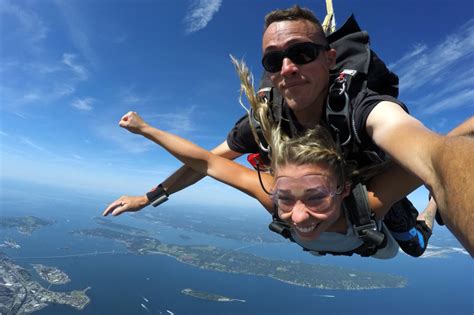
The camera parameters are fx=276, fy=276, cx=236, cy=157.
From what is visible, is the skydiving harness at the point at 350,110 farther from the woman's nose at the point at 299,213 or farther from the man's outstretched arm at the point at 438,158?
the woman's nose at the point at 299,213

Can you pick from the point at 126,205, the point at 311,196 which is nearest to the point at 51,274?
the point at 126,205

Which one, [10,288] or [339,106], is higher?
[339,106]

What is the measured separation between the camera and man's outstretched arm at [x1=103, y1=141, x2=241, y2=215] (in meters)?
3.09

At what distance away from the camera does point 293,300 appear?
42.4 m

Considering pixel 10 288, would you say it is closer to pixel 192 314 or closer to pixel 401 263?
pixel 192 314

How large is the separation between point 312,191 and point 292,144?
366mm

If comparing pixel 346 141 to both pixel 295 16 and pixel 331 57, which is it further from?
pixel 295 16

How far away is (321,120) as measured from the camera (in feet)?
6.85

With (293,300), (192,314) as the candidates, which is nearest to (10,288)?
(192,314)

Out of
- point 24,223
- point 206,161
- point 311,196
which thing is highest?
point 206,161

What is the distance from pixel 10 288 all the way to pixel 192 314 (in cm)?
2346

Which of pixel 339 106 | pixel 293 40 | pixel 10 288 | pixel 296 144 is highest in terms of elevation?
pixel 293 40

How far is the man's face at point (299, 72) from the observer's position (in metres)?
2.03

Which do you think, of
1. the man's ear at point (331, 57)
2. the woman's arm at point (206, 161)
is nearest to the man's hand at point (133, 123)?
the woman's arm at point (206, 161)
